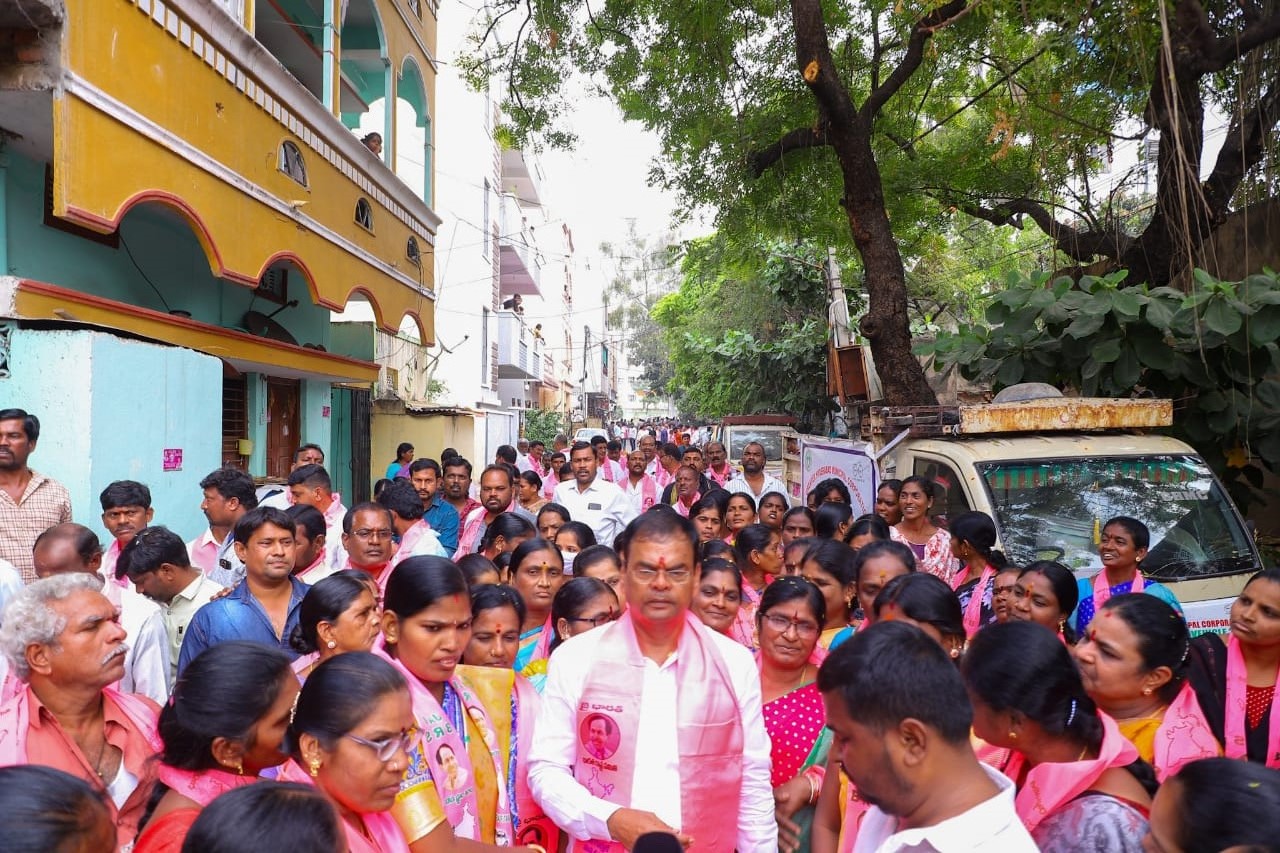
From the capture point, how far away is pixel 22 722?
2188mm

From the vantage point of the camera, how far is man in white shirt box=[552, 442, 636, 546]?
742 cm

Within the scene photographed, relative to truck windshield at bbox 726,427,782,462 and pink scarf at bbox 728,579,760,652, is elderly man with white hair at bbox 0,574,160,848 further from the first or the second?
truck windshield at bbox 726,427,782,462

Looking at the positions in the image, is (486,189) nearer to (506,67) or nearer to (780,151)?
(506,67)

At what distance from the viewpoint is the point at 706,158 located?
11.1m

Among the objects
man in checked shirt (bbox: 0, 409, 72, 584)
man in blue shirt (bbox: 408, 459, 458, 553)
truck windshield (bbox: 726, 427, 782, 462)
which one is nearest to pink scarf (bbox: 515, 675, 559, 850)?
man in checked shirt (bbox: 0, 409, 72, 584)

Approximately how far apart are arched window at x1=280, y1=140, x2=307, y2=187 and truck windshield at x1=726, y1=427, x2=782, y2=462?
8.55m

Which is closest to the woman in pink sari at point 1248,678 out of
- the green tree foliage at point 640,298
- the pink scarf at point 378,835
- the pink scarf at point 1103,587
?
the pink scarf at point 1103,587

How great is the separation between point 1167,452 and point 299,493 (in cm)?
538

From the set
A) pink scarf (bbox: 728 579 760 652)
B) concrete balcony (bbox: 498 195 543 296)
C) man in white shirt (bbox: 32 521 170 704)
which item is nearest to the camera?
man in white shirt (bbox: 32 521 170 704)

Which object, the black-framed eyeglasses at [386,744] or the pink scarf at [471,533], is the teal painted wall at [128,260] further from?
the black-framed eyeglasses at [386,744]

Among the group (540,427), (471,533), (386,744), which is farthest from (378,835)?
(540,427)

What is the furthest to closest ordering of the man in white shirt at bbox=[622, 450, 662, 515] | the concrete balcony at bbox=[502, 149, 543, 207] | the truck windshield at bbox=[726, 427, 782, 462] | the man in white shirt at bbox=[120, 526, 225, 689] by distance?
1. the concrete balcony at bbox=[502, 149, 543, 207]
2. the truck windshield at bbox=[726, 427, 782, 462]
3. the man in white shirt at bbox=[622, 450, 662, 515]
4. the man in white shirt at bbox=[120, 526, 225, 689]

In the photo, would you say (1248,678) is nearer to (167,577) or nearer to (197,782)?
(197,782)

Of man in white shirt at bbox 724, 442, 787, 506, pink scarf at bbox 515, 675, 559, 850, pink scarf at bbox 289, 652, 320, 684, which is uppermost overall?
man in white shirt at bbox 724, 442, 787, 506
